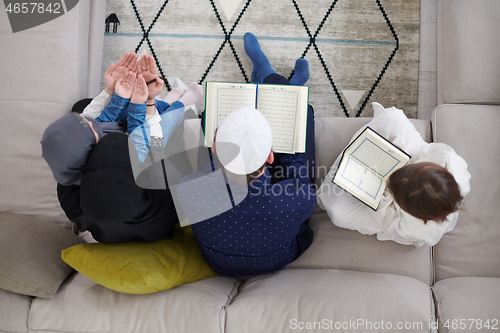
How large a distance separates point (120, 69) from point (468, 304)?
173 cm

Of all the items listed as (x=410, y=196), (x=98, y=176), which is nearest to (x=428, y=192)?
(x=410, y=196)

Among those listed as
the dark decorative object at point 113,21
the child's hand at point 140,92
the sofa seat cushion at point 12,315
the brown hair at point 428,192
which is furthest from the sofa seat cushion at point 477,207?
the dark decorative object at point 113,21

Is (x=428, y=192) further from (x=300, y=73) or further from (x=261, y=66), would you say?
(x=261, y=66)

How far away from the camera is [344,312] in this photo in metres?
1.12

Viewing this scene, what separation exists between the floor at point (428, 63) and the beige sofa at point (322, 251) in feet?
0.95

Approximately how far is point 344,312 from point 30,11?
1.99m

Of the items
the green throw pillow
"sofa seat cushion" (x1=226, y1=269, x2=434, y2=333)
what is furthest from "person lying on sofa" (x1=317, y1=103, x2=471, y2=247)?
the green throw pillow

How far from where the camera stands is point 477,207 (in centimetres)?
135

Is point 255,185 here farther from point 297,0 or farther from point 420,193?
point 297,0

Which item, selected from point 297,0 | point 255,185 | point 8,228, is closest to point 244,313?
point 255,185

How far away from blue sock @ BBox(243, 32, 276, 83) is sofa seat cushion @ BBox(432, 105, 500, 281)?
0.96 metres

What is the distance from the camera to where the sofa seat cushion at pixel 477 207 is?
4.35 feet

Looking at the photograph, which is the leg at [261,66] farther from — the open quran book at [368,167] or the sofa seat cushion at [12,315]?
the sofa seat cushion at [12,315]

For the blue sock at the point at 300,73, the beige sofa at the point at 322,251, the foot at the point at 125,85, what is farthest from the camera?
the blue sock at the point at 300,73
